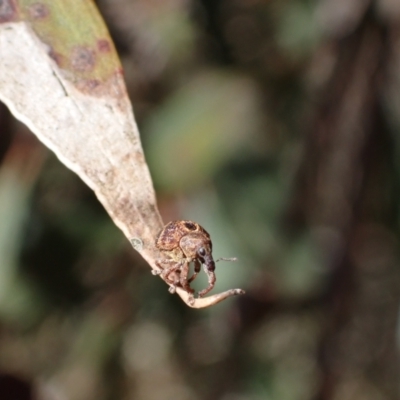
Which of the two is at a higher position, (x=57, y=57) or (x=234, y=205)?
(x=57, y=57)

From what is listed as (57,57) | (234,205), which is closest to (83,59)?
(57,57)

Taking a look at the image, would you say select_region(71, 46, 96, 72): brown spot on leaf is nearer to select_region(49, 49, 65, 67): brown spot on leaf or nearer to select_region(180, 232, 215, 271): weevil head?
select_region(49, 49, 65, 67): brown spot on leaf

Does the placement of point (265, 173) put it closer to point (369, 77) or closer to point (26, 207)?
point (369, 77)

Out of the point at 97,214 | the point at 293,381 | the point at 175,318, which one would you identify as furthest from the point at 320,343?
the point at 97,214

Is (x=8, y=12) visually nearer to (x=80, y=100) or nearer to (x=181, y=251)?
(x=80, y=100)

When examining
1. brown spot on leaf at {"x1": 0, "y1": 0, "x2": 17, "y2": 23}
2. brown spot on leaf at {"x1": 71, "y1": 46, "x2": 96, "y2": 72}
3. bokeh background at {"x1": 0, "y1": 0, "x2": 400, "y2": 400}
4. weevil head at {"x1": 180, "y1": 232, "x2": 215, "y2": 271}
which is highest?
brown spot on leaf at {"x1": 0, "y1": 0, "x2": 17, "y2": 23}

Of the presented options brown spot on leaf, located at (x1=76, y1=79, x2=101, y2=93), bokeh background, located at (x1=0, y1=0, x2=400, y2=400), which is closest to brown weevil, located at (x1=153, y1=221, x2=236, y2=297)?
brown spot on leaf, located at (x1=76, y1=79, x2=101, y2=93)

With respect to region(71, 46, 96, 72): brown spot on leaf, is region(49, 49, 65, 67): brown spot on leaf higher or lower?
higher

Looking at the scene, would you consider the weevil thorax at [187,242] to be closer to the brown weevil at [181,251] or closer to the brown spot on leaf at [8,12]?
the brown weevil at [181,251]
